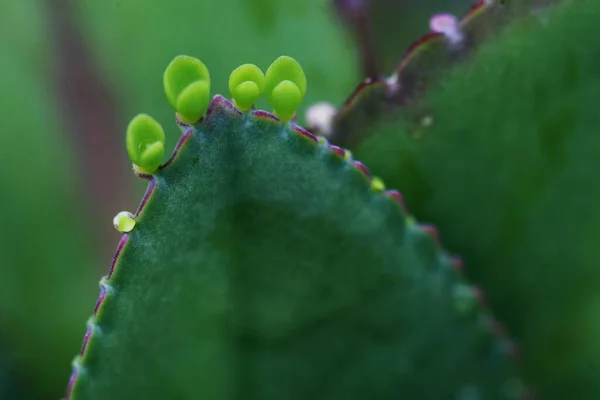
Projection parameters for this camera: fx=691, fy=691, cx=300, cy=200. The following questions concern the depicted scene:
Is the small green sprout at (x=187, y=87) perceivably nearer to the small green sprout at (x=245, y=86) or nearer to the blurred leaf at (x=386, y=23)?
the small green sprout at (x=245, y=86)

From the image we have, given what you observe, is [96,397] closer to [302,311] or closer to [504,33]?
[302,311]

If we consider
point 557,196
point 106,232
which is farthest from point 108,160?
point 557,196

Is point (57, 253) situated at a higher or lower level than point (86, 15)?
lower

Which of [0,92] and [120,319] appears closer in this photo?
[120,319]

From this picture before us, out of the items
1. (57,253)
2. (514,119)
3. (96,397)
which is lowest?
(96,397)

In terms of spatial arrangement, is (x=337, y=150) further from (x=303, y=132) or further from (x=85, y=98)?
(x=85, y=98)

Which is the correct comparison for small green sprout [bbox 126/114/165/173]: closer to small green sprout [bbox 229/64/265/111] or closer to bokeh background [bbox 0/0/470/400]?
small green sprout [bbox 229/64/265/111]
